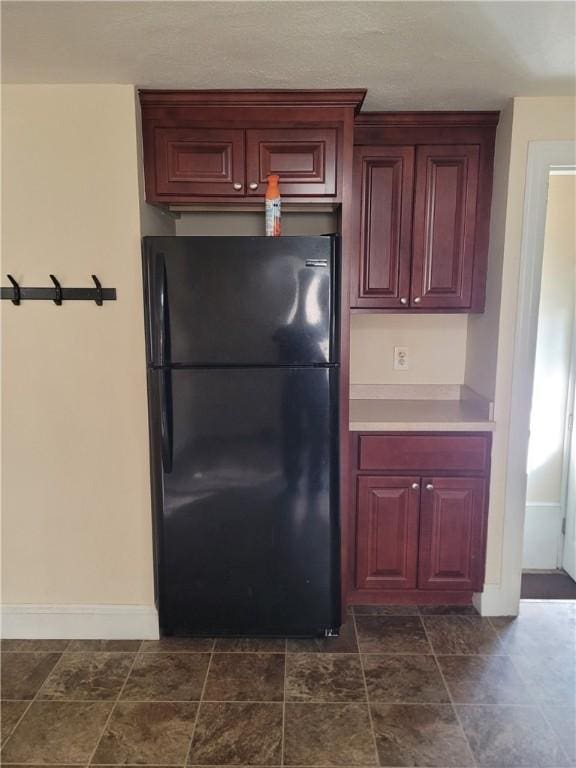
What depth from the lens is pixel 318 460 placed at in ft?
7.18

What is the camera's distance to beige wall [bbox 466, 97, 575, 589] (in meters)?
2.20

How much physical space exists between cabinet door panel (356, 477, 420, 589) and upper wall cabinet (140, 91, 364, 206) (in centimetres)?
129

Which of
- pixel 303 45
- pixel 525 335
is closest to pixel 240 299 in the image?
pixel 303 45

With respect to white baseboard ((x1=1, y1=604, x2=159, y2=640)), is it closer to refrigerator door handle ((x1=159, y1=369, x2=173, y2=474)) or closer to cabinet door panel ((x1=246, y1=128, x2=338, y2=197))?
refrigerator door handle ((x1=159, y1=369, x2=173, y2=474))

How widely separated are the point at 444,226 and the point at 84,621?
2409mm

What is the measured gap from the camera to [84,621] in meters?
2.36

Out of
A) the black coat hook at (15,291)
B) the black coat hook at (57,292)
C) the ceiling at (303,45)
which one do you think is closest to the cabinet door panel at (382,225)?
the ceiling at (303,45)

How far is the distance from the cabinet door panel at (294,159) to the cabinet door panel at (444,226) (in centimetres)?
50

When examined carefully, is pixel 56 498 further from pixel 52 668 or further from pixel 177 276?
pixel 177 276

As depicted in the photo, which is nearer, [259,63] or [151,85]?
[259,63]

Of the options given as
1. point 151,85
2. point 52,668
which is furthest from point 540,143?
point 52,668

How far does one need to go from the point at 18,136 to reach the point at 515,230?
2056mm

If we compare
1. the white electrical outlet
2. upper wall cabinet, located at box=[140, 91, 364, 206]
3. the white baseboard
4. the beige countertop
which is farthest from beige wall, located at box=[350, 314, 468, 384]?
the white baseboard

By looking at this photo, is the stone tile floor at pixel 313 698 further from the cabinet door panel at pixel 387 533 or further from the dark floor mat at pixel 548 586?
the dark floor mat at pixel 548 586
